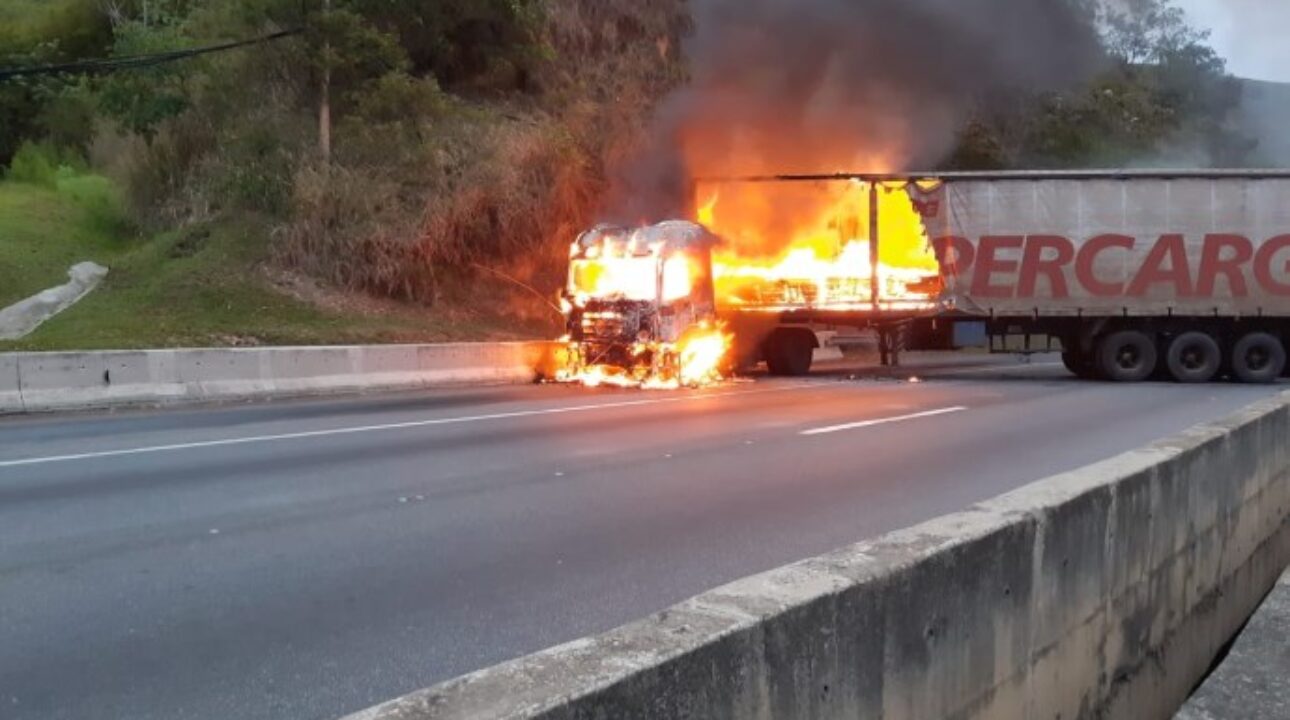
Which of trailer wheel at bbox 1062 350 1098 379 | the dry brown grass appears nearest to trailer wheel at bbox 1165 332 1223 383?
trailer wheel at bbox 1062 350 1098 379

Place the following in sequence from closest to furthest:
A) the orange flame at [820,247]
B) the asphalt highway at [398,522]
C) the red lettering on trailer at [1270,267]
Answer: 1. the asphalt highway at [398,522]
2. the red lettering on trailer at [1270,267]
3. the orange flame at [820,247]

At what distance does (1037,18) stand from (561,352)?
10669 mm

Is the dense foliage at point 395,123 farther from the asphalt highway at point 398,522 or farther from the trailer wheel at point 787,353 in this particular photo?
the asphalt highway at point 398,522

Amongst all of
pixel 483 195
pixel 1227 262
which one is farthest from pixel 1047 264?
pixel 483 195

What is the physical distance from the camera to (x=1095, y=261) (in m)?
20.7

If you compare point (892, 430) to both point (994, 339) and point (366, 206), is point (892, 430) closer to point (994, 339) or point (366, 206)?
point (994, 339)

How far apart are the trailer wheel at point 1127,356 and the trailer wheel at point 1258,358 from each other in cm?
135

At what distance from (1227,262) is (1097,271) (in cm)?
207

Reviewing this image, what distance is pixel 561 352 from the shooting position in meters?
19.5

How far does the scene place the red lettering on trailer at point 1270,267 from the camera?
20.1 metres

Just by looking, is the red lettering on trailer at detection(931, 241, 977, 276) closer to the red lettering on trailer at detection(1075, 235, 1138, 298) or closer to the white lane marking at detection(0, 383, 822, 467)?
the red lettering on trailer at detection(1075, 235, 1138, 298)

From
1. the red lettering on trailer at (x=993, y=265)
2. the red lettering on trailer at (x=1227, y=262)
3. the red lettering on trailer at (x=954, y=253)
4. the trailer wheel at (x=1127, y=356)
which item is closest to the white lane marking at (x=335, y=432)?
the red lettering on trailer at (x=954, y=253)

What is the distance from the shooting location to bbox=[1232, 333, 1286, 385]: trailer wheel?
20.7 metres

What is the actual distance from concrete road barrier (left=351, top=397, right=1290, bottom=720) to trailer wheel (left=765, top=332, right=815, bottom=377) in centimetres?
1510
